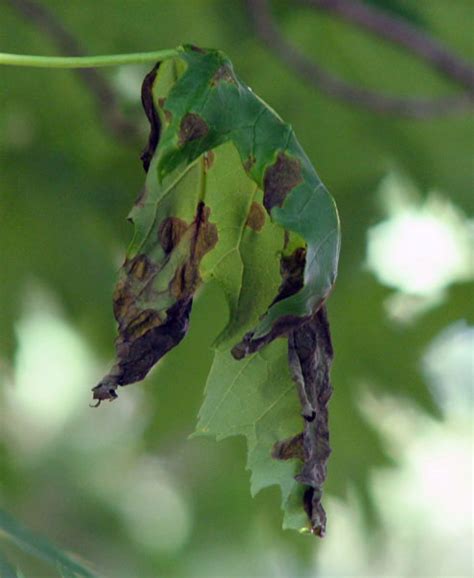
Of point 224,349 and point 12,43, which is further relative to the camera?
point 12,43

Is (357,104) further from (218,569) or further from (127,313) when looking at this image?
(127,313)

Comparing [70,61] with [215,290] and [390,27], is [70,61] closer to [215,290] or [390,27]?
[215,290]

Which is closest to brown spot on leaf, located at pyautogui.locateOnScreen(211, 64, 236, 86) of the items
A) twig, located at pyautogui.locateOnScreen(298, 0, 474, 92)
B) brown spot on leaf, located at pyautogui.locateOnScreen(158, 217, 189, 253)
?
brown spot on leaf, located at pyautogui.locateOnScreen(158, 217, 189, 253)

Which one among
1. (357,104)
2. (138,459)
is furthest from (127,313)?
(138,459)

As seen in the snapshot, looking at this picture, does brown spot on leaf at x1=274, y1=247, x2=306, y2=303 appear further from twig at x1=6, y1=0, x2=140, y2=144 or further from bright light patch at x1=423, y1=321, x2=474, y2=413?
bright light patch at x1=423, y1=321, x2=474, y2=413

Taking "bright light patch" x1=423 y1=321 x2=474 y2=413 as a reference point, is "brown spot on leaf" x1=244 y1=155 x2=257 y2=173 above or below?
above

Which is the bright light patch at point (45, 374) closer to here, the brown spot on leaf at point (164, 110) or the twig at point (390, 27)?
the twig at point (390, 27)

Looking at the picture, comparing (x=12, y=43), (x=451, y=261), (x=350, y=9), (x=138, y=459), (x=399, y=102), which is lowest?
(x=138, y=459)
